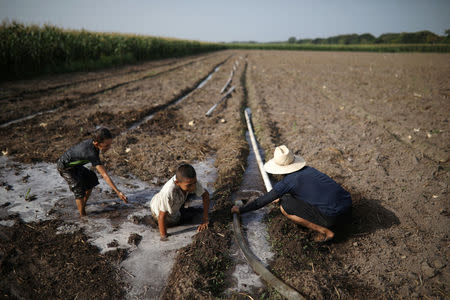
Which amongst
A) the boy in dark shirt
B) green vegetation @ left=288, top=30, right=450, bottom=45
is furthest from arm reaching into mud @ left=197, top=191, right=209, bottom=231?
green vegetation @ left=288, top=30, right=450, bottom=45

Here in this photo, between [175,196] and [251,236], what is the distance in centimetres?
115

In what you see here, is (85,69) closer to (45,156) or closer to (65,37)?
(65,37)

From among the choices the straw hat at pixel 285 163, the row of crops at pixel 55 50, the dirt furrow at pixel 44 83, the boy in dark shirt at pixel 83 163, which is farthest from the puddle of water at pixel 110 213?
the row of crops at pixel 55 50

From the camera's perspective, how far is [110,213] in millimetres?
3740

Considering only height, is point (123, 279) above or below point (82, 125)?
below

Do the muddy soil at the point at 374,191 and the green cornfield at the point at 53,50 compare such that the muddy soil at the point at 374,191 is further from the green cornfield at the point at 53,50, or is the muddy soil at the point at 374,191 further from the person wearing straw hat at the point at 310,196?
the green cornfield at the point at 53,50

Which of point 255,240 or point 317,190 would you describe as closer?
point 317,190

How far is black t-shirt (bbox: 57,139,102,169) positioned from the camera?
10.7 feet

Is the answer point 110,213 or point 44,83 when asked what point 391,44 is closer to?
point 44,83

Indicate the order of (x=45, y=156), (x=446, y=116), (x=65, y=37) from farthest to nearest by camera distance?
1. (x=65, y=37)
2. (x=446, y=116)
3. (x=45, y=156)

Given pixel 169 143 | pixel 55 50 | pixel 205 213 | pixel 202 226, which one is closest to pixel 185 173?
pixel 205 213

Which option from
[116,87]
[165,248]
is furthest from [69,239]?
[116,87]

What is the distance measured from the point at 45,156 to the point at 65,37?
12.4m

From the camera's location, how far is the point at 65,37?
561 inches
